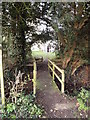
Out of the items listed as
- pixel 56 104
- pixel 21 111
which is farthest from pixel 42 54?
pixel 21 111

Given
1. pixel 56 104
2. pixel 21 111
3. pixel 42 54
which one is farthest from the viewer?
pixel 42 54

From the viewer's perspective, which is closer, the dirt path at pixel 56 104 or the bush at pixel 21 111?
the bush at pixel 21 111

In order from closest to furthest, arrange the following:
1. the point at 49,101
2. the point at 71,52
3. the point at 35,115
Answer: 1. the point at 35,115
2. the point at 49,101
3. the point at 71,52

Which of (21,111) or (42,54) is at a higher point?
(42,54)

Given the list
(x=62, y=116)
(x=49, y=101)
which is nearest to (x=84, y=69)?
(x=49, y=101)

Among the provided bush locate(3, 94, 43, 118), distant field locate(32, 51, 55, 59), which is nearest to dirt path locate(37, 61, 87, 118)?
bush locate(3, 94, 43, 118)

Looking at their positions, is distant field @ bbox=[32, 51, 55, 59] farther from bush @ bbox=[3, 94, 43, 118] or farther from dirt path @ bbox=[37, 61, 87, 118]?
bush @ bbox=[3, 94, 43, 118]

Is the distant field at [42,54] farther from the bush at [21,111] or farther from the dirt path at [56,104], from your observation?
the bush at [21,111]

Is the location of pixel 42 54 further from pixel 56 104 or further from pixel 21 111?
pixel 21 111

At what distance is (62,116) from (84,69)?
118 inches

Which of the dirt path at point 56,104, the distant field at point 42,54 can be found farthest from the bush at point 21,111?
the distant field at point 42,54

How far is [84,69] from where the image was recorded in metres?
4.90

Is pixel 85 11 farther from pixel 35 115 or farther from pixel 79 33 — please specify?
pixel 35 115

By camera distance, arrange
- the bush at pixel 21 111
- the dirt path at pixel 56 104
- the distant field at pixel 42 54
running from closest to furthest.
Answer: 1. the bush at pixel 21 111
2. the dirt path at pixel 56 104
3. the distant field at pixel 42 54
